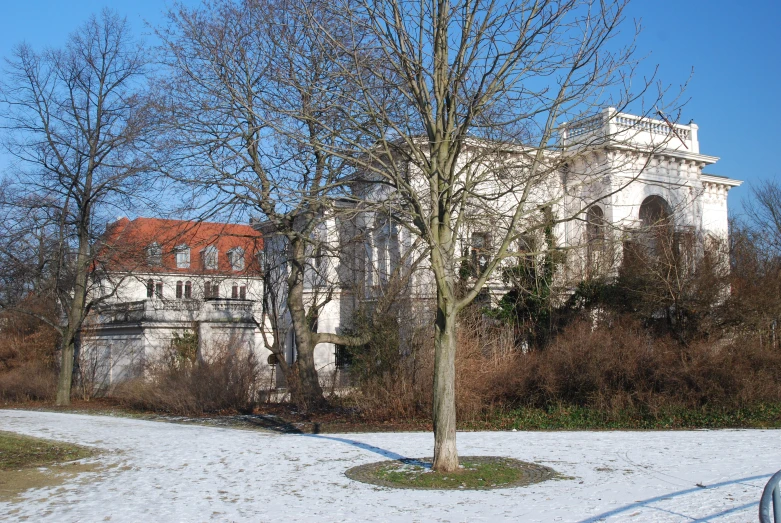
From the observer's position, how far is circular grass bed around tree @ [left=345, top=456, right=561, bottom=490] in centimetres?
957

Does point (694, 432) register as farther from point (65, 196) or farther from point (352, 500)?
point (65, 196)

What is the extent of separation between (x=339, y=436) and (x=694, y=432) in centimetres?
719

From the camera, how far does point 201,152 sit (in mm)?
18344

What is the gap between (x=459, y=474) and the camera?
10.0m

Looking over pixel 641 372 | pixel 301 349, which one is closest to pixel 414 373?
pixel 301 349

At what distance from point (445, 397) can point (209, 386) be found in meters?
12.5

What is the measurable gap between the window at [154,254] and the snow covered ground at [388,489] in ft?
29.7

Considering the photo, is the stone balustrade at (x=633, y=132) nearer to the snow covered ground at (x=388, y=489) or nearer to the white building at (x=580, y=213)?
the white building at (x=580, y=213)

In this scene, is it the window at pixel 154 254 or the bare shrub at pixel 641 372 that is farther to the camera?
the window at pixel 154 254

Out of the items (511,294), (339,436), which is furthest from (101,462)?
(511,294)

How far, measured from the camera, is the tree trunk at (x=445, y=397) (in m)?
10.1

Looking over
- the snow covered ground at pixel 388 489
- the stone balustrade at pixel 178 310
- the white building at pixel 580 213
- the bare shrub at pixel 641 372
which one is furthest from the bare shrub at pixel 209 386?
the bare shrub at pixel 641 372

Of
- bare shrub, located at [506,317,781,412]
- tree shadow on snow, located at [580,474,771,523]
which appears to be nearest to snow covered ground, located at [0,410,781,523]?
tree shadow on snow, located at [580,474,771,523]

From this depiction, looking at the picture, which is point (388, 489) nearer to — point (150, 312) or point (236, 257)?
point (236, 257)
